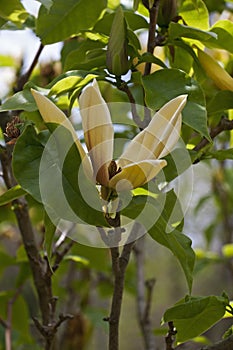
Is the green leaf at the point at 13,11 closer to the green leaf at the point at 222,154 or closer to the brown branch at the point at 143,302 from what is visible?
the green leaf at the point at 222,154

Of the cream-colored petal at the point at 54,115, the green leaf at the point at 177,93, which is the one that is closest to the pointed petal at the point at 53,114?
the cream-colored petal at the point at 54,115

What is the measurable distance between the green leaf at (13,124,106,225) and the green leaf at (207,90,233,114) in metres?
0.26

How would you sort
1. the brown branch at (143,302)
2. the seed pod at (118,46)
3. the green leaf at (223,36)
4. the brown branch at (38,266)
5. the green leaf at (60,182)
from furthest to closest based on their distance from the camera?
the brown branch at (143,302), the brown branch at (38,266), the green leaf at (223,36), the seed pod at (118,46), the green leaf at (60,182)

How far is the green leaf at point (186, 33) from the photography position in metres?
0.69

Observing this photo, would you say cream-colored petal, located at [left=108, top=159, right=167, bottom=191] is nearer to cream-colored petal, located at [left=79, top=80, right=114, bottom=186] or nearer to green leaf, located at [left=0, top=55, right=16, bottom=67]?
cream-colored petal, located at [left=79, top=80, right=114, bottom=186]

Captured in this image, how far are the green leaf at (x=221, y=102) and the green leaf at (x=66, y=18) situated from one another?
0.58 feet

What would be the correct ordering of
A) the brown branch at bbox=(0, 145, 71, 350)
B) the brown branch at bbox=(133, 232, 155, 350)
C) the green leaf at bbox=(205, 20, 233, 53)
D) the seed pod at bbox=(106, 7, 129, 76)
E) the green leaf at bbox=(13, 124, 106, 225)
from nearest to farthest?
1. the green leaf at bbox=(13, 124, 106, 225)
2. the seed pod at bbox=(106, 7, 129, 76)
3. the green leaf at bbox=(205, 20, 233, 53)
4. the brown branch at bbox=(0, 145, 71, 350)
5. the brown branch at bbox=(133, 232, 155, 350)

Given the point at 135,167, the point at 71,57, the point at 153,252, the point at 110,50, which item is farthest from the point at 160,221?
the point at 153,252

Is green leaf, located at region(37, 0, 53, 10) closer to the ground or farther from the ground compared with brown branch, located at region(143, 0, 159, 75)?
farther from the ground

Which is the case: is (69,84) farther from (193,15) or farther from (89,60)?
(193,15)

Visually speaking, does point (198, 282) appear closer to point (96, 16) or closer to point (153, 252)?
point (153, 252)

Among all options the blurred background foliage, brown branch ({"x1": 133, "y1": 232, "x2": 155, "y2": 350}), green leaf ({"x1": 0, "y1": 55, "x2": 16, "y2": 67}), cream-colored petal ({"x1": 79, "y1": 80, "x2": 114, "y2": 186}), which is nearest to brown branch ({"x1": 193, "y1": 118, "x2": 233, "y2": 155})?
the blurred background foliage

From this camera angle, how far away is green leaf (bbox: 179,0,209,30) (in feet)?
2.56

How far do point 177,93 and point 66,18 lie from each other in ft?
0.74
